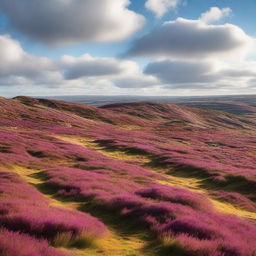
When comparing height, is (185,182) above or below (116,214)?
below

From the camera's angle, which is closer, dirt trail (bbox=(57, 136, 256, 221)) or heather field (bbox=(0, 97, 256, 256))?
heather field (bbox=(0, 97, 256, 256))

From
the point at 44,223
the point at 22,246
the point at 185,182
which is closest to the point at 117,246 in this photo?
the point at 44,223

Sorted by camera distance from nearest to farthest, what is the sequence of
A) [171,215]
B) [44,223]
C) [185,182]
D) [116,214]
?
[44,223] → [171,215] → [116,214] → [185,182]

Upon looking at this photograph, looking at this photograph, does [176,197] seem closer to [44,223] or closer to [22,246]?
[44,223]

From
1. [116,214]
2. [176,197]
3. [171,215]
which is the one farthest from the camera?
[176,197]

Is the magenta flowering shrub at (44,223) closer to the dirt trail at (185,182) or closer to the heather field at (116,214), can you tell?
the heather field at (116,214)

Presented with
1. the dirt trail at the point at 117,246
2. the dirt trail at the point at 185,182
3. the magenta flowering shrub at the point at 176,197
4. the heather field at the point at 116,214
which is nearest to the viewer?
the dirt trail at the point at 117,246

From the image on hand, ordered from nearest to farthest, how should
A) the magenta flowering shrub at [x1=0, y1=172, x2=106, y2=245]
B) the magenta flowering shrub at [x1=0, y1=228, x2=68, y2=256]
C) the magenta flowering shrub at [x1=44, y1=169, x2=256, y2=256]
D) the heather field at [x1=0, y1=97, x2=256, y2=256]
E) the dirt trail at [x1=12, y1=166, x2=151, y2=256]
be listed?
the magenta flowering shrub at [x1=0, y1=228, x2=68, y2=256] < the dirt trail at [x1=12, y1=166, x2=151, y2=256] < the heather field at [x1=0, y1=97, x2=256, y2=256] < the magenta flowering shrub at [x1=0, y1=172, x2=106, y2=245] < the magenta flowering shrub at [x1=44, y1=169, x2=256, y2=256]

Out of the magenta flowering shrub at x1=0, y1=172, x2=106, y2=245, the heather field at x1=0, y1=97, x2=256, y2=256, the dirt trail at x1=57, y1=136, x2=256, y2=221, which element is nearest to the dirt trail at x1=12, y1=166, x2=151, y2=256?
the heather field at x1=0, y1=97, x2=256, y2=256

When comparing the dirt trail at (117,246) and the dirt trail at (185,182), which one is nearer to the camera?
the dirt trail at (117,246)

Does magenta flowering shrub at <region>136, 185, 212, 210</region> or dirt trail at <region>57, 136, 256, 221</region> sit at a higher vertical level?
magenta flowering shrub at <region>136, 185, 212, 210</region>

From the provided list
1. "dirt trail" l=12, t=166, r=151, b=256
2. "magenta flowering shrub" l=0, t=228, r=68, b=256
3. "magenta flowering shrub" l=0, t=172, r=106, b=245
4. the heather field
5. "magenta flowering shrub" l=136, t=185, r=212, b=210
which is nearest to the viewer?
"magenta flowering shrub" l=0, t=228, r=68, b=256

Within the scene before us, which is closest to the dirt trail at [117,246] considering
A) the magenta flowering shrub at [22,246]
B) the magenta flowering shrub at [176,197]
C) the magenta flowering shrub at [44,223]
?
the magenta flowering shrub at [44,223]

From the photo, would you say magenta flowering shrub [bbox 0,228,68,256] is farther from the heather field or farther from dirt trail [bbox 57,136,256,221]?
dirt trail [bbox 57,136,256,221]
